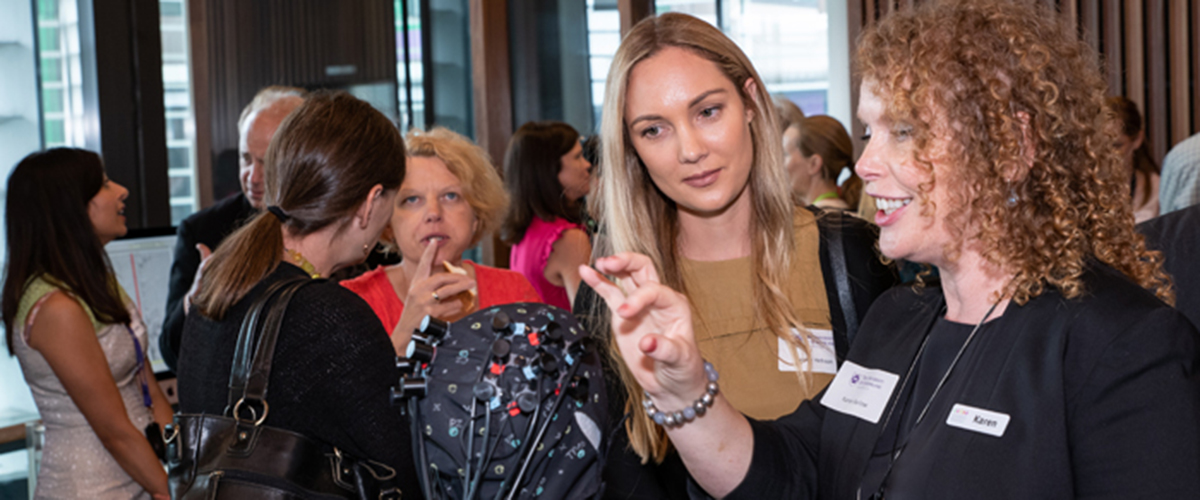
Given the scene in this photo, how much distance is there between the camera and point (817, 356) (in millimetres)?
1605

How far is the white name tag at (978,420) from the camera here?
3.32 ft

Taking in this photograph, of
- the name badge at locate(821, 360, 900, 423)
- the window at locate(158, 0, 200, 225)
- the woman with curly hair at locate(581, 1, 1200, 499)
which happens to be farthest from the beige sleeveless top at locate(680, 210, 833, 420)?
the window at locate(158, 0, 200, 225)

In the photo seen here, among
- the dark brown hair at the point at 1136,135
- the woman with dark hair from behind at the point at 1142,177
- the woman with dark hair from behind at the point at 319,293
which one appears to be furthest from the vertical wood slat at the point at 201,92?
the woman with dark hair from behind at the point at 1142,177

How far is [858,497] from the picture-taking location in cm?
118

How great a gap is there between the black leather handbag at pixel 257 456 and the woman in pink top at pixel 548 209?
6.64 ft

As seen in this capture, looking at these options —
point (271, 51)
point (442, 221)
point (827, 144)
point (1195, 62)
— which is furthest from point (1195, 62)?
point (271, 51)

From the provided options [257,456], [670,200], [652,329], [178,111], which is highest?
[178,111]

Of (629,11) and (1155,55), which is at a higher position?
(629,11)

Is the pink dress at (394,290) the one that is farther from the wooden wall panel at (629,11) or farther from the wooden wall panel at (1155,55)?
the wooden wall panel at (629,11)

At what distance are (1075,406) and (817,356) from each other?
63 centimetres

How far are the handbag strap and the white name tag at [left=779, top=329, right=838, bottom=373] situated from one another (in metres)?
0.88

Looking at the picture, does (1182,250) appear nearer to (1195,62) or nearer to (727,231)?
(727,231)

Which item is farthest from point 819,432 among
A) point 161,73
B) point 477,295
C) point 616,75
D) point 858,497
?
point 161,73

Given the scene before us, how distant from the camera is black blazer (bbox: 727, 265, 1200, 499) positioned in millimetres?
929
